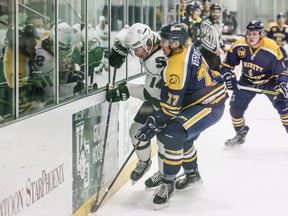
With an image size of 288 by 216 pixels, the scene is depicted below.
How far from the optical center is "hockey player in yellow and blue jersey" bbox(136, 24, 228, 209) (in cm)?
382

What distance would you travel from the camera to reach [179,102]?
3816 millimetres

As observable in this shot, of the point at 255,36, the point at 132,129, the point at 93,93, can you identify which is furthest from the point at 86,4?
the point at 255,36

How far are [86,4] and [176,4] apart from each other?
2.91 meters

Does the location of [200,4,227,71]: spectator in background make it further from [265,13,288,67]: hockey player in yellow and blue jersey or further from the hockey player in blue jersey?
the hockey player in blue jersey

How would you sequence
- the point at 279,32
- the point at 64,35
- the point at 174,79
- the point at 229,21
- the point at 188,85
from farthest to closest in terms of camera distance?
the point at 229,21 → the point at 279,32 → the point at 188,85 → the point at 174,79 → the point at 64,35

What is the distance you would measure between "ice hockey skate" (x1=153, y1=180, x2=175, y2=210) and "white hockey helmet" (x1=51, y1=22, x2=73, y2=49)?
984 millimetres

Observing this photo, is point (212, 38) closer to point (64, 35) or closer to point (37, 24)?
point (64, 35)

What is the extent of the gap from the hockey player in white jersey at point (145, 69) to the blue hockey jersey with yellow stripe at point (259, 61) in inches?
62.7

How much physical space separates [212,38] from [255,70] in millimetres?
2844

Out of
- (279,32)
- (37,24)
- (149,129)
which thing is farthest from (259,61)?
(279,32)

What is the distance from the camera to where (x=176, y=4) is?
6.70 meters

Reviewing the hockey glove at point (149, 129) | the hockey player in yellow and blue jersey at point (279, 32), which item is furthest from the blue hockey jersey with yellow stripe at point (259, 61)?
the hockey player in yellow and blue jersey at point (279, 32)

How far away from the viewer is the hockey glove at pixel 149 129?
390cm

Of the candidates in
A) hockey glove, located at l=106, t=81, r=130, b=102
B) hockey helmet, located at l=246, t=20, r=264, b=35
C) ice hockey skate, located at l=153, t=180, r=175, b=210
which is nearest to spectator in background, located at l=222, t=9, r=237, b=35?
hockey helmet, located at l=246, t=20, r=264, b=35
